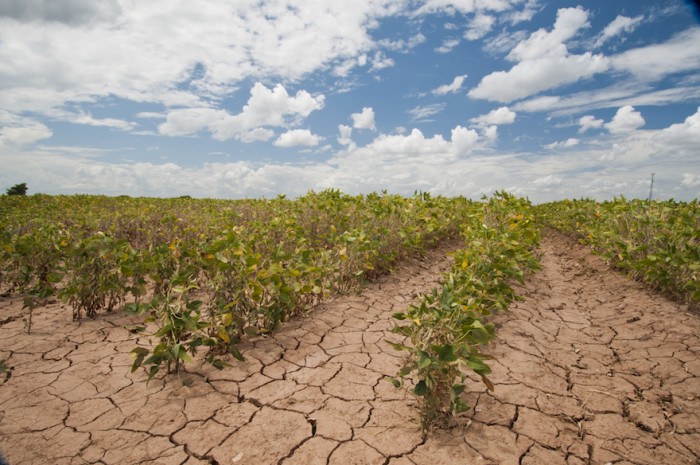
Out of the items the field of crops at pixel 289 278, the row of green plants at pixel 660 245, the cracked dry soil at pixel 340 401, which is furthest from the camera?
the row of green plants at pixel 660 245

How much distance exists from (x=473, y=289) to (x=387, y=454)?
1.26 metres

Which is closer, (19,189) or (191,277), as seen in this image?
(191,277)

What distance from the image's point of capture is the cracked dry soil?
1.89 m

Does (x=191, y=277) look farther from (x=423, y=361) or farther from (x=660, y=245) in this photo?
(x=660, y=245)

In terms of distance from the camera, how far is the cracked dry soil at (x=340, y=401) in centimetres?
189

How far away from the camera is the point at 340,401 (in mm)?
2311

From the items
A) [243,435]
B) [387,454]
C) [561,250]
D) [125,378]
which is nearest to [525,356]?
[387,454]

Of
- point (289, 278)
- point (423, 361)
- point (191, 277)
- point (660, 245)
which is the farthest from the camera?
point (660, 245)

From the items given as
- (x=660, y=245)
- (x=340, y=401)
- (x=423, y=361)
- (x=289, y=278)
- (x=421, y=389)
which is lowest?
(x=340, y=401)

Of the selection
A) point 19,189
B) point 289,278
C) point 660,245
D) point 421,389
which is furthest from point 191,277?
point 19,189

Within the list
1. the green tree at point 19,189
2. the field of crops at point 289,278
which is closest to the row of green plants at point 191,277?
the field of crops at point 289,278

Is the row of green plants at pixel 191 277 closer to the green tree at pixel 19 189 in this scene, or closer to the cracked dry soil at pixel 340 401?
the cracked dry soil at pixel 340 401

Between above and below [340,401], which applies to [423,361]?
above

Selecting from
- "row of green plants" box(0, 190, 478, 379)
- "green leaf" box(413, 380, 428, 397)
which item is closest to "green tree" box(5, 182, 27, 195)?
"row of green plants" box(0, 190, 478, 379)
